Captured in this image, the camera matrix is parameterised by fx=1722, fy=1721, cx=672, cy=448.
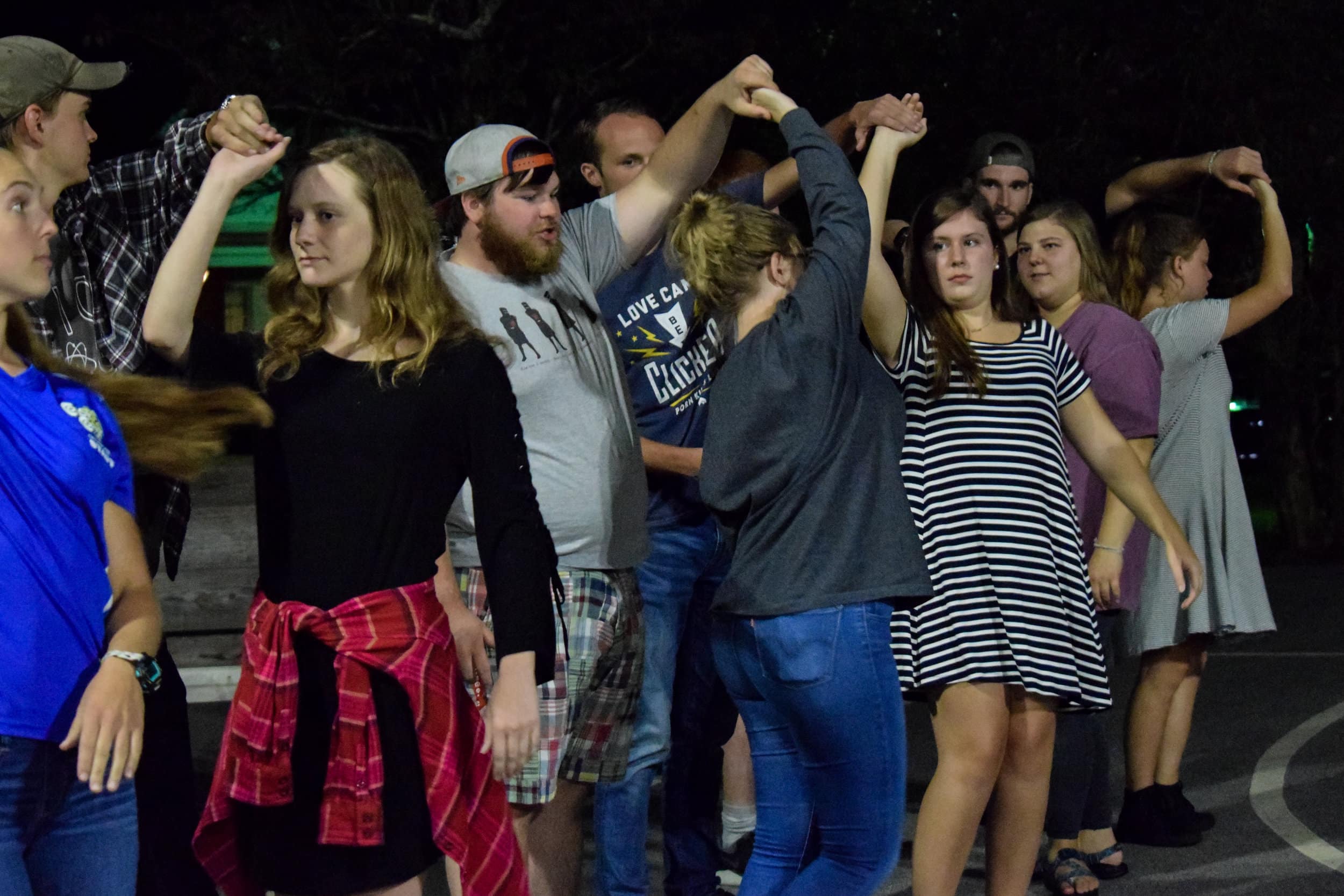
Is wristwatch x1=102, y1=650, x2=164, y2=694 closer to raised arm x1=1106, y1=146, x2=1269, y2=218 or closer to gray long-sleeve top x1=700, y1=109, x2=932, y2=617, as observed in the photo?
gray long-sleeve top x1=700, y1=109, x2=932, y2=617

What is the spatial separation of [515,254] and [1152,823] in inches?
122

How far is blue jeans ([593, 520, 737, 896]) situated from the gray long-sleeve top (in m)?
0.94

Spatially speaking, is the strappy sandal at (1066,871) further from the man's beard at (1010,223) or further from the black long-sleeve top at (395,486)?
the black long-sleeve top at (395,486)

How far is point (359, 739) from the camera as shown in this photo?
308 centimetres

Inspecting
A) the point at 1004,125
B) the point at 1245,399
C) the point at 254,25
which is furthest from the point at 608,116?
the point at 1245,399

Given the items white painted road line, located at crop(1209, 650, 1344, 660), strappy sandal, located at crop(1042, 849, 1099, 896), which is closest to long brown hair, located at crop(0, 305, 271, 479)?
strappy sandal, located at crop(1042, 849, 1099, 896)

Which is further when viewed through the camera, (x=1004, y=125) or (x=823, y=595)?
(x=1004, y=125)

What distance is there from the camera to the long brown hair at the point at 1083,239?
18.0 ft

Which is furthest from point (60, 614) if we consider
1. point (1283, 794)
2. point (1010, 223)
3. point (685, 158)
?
point (1283, 794)

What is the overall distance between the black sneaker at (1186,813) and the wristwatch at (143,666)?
4.06m

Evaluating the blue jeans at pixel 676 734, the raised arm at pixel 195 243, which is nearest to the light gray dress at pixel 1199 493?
the blue jeans at pixel 676 734

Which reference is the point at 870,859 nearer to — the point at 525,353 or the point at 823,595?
the point at 823,595

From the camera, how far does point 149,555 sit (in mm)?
3561

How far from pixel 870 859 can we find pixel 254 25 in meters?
10.6
